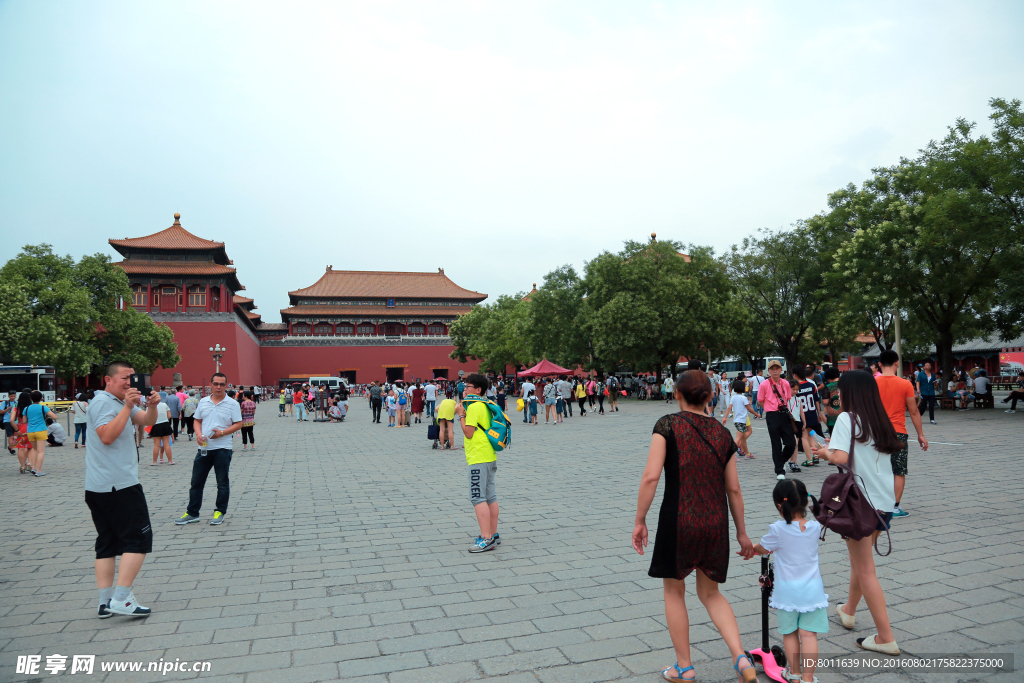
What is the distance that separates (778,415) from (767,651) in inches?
234

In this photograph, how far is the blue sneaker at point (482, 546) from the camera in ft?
17.3

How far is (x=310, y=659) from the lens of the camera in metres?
3.27

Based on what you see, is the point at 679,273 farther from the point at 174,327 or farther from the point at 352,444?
the point at 174,327

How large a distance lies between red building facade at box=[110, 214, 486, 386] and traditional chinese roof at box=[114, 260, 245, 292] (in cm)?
13

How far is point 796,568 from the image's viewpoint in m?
2.90

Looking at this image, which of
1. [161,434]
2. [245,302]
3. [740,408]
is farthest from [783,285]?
[245,302]

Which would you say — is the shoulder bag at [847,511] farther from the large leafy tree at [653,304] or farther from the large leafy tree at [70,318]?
the large leafy tree at [70,318]

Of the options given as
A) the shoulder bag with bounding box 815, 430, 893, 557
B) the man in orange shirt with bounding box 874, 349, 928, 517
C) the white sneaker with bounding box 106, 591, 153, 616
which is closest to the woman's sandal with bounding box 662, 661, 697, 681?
the shoulder bag with bounding box 815, 430, 893, 557

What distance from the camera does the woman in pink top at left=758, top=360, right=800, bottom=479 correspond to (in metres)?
Result: 8.45

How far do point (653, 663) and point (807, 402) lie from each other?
7.03m

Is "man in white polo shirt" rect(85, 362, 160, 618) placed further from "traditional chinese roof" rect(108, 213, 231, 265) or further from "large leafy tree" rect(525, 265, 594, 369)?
"traditional chinese roof" rect(108, 213, 231, 265)

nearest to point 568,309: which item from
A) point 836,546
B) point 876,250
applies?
point 876,250

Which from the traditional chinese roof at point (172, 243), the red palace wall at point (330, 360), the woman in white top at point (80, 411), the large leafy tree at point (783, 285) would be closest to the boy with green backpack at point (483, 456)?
the woman in white top at point (80, 411)

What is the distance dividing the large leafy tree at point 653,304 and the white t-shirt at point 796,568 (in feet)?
96.3
